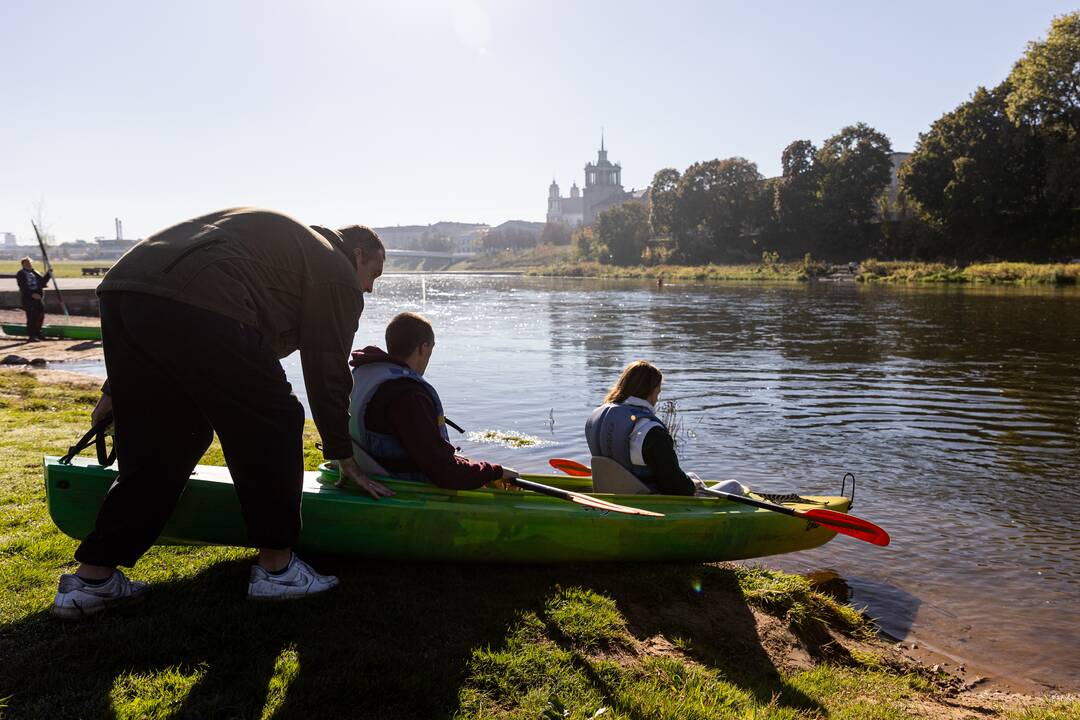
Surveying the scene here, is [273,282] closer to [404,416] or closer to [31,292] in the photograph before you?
[404,416]

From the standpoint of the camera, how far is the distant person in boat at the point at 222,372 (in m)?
3.38

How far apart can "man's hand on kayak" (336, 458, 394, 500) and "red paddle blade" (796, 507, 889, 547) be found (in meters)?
3.00

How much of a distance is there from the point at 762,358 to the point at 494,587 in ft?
51.0

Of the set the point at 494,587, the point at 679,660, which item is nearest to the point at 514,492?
the point at 494,587

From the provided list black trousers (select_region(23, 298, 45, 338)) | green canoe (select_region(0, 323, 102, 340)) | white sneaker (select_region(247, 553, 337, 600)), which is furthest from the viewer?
green canoe (select_region(0, 323, 102, 340))

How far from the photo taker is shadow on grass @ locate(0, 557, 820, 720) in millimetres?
3051

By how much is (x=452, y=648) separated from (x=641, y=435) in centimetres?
218

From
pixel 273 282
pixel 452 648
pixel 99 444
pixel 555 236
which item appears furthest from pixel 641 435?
pixel 555 236

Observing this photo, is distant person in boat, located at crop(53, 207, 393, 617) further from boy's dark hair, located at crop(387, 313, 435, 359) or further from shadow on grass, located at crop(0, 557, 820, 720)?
boy's dark hair, located at crop(387, 313, 435, 359)

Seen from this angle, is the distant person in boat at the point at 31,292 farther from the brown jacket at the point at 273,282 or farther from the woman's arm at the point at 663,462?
the woman's arm at the point at 663,462

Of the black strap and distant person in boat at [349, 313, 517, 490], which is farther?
distant person in boat at [349, 313, 517, 490]

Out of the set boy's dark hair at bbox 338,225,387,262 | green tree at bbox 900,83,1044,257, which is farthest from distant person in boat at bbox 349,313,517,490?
green tree at bbox 900,83,1044,257

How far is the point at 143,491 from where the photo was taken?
3.62 meters

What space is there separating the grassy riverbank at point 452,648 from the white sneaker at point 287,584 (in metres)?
0.06
